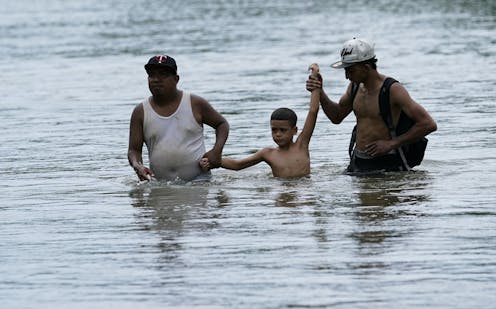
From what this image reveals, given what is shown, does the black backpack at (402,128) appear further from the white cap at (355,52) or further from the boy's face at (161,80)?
the boy's face at (161,80)

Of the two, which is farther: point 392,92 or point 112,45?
point 112,45

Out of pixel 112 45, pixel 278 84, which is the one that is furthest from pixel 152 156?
pixel 112 45

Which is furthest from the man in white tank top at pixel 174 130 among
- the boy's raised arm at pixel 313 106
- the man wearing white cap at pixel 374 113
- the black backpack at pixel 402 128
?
the black backpack at pixel 402 128

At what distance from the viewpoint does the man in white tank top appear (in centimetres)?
1330

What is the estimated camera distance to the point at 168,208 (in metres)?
12.2

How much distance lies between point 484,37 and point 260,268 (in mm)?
24912

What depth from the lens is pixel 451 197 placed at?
12375 mm

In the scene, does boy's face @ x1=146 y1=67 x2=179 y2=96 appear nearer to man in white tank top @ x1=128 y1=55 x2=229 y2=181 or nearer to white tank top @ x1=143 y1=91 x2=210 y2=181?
man in white tank top @ x1=128 y1=55 x2=229 y2=181

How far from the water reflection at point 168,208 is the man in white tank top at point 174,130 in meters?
0.22

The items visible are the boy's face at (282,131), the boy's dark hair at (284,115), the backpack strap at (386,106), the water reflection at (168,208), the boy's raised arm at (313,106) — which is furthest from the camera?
the boy's face at (282,131)

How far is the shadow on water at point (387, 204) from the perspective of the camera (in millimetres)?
10547

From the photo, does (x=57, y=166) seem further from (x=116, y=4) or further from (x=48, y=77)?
(x=116, y=4)

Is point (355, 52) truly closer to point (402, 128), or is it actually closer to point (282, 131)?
point (402, 128)

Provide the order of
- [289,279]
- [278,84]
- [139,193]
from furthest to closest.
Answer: [278,84]
[139,193]
[289,279]
